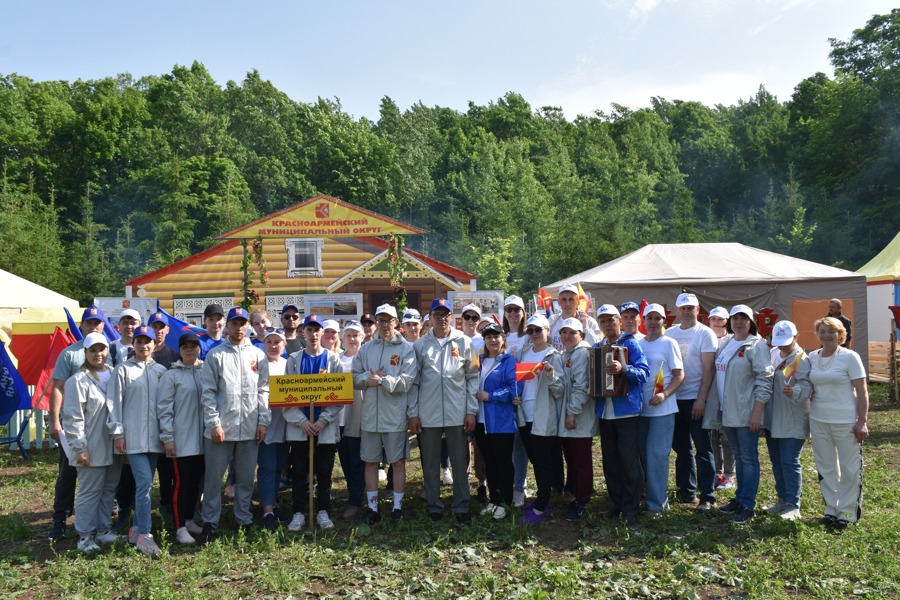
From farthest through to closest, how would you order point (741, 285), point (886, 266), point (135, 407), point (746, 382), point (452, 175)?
point (452, 175)
point (886, 266)
point (741, 285)
point (746, 382)
point (135, 407)

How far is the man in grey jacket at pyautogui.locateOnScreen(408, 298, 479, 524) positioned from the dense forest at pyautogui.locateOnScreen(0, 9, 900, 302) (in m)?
23.3

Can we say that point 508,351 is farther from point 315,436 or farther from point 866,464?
point 866,464

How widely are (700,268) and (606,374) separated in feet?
35.5

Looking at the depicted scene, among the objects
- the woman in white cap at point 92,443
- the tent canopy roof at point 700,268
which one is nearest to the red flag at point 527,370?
the woman in white cap at point 92,443

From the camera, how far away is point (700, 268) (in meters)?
16.5

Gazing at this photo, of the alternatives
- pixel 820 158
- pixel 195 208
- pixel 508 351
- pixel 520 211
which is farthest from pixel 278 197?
pixel 508 351

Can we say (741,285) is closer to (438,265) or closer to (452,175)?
(438,265)

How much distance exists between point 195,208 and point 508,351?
131ft

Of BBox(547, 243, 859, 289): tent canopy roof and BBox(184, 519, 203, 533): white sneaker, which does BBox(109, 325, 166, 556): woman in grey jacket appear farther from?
BBox(547, 243, 859, 289): tent canopy roof

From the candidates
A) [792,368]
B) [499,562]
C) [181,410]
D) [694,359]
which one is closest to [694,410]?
[694,359]

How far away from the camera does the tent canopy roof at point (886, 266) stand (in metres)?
20.6

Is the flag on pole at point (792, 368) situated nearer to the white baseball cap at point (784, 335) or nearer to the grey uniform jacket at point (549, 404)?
the white baseball cap at point (784, 335)

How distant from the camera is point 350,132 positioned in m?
54.0

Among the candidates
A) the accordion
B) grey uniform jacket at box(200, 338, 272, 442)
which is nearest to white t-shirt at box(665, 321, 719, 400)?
the accordion
